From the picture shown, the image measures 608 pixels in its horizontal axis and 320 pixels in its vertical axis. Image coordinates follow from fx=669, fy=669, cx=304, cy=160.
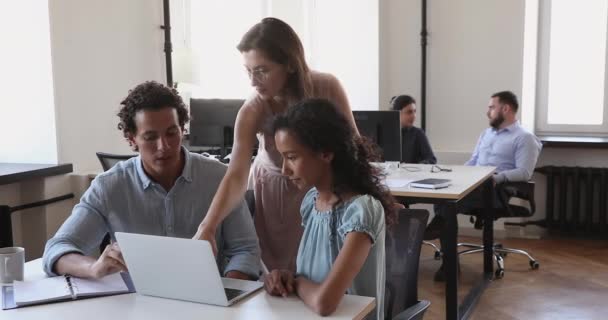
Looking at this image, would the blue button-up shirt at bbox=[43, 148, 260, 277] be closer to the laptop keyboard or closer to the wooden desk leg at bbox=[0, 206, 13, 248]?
the laptop keyboard

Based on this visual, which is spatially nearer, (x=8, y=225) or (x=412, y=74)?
(x=8, y=225)

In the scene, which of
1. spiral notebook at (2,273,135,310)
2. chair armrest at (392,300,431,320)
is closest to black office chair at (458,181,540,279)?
chair armrest at (392,300,431,320)

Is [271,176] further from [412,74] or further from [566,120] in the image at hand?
[566,120]

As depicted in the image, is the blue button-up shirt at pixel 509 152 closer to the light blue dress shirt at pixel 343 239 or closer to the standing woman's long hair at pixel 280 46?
the standing woman's long hair at pixel 280 46

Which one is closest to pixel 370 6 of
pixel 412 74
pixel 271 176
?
pixel 412 74

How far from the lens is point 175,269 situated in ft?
4.78

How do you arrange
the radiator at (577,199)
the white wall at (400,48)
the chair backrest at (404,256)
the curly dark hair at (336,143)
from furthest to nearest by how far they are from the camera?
the white wall at (400,48), the radiator at (577,199), the chair backrest at (404,256), the curly dark hair at (336,143)

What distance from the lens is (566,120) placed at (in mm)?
5395

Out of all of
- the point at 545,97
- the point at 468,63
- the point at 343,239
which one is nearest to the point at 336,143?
the point at 343,239

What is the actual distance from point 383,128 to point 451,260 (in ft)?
3.10

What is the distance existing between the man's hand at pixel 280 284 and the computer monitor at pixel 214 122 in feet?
8.94

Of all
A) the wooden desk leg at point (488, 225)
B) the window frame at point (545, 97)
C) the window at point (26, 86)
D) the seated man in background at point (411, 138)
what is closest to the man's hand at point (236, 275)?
the window at point (26, 86)

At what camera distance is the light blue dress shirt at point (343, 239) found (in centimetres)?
158

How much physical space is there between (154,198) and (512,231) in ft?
13.1
